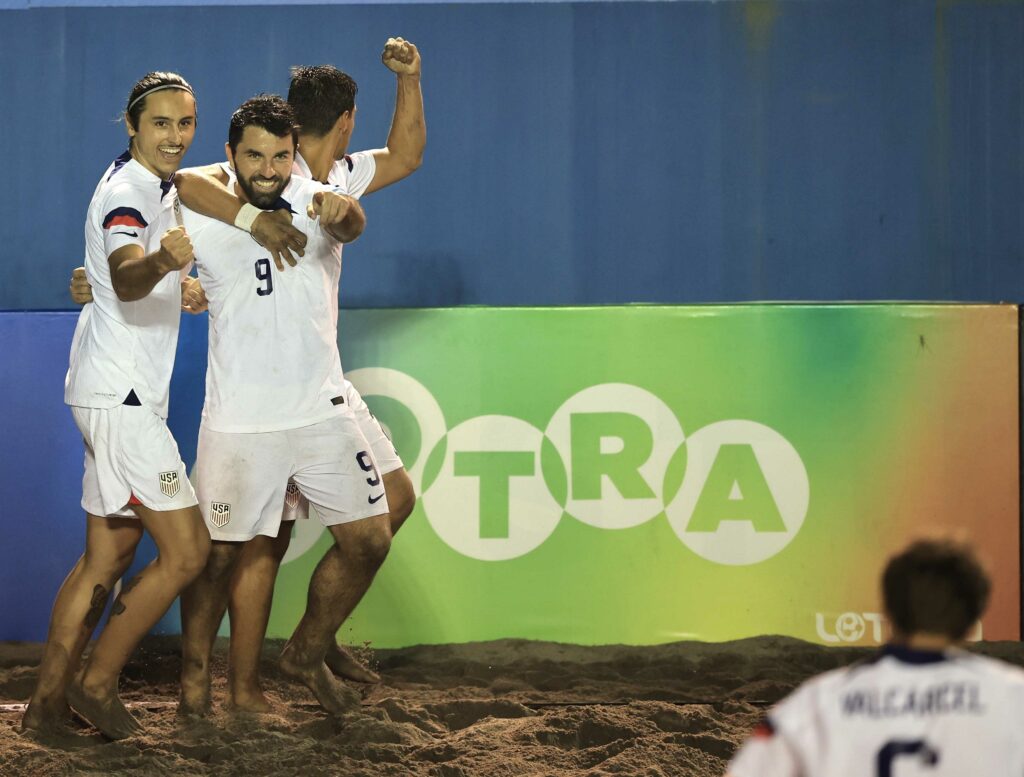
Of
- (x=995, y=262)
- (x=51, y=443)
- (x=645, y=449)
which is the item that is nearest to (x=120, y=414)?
(x=51, y=443)

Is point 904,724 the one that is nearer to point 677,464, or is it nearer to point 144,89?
point 144,89

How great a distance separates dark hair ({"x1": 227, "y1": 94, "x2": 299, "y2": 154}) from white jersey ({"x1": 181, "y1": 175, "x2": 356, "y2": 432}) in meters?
0.22

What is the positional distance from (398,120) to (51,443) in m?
1.94

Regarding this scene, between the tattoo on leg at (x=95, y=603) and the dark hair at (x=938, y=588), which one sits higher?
the dark hair at (x=938, y=588)

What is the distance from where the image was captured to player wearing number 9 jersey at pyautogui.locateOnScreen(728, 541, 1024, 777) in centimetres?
206

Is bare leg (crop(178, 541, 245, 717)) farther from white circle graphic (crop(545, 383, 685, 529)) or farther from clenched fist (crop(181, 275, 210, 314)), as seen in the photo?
white circle graphic (crop(545, 383, 685, 529))

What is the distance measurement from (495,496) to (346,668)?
911 millimetres

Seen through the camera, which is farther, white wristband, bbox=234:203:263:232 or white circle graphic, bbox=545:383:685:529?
white circle graphic, bbox=545:383:685:529

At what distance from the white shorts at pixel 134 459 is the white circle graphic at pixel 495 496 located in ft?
4.65

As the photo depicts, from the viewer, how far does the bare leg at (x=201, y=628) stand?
4.39 m

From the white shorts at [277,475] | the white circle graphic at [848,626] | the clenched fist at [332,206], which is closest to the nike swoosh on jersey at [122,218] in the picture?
the clenched fist at [332,206]

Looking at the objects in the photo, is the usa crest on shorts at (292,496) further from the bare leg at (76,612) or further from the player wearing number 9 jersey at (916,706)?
the player wearing number 9 jersey at (916,706)

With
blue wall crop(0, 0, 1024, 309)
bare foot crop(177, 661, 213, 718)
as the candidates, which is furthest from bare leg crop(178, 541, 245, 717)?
blue wall crop(0, 0, 1024, 309)

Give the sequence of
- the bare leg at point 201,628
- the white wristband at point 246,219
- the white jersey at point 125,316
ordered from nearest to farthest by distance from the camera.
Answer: the white jersey at point 125,316 < the white wristband at point 246,219 < the bare leg at point 201,628
